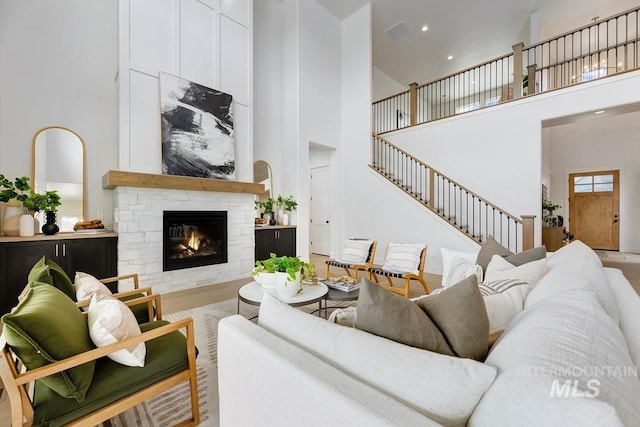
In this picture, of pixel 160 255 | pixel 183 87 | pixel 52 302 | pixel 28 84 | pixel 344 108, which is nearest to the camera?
pixel 52 302

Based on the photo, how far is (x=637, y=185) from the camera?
6.83 metres

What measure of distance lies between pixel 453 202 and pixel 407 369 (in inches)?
229

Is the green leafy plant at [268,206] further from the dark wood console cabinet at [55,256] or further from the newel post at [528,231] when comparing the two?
the newel post at [528,231]

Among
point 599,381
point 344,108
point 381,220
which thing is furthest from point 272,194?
point 599,381

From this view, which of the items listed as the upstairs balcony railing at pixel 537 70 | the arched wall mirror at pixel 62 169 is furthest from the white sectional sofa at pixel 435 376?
the upstairs balcony railing at pixel 537 70

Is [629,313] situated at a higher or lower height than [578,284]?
lower

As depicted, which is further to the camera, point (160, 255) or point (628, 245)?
point (628, 245)

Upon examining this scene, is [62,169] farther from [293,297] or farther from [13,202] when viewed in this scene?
[293,297]

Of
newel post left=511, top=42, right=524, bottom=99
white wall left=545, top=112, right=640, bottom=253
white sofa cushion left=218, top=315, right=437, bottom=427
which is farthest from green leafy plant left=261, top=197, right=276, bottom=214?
white wall left=545, top=112, right=640, bottom=253

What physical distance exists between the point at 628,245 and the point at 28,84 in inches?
481

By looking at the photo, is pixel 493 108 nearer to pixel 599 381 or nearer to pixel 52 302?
pixel 599 381

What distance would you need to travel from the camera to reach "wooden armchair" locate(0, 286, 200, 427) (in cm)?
97

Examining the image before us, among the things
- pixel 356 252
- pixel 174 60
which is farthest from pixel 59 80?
pixel 356 252

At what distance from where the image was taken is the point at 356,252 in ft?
13.3
